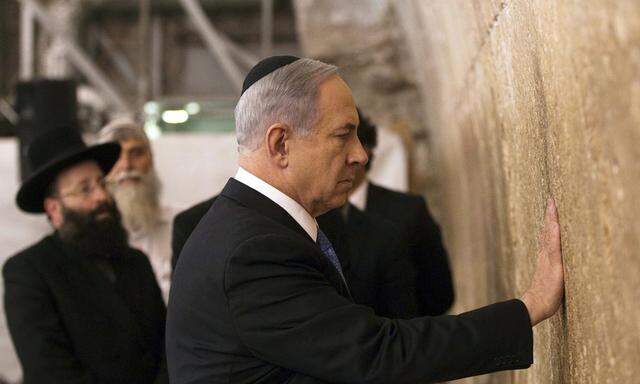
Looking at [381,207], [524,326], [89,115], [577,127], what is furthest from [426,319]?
[89,115]

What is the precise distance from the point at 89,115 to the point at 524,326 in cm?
850

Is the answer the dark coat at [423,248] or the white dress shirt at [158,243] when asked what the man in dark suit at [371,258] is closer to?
the dark coat at [423,248]

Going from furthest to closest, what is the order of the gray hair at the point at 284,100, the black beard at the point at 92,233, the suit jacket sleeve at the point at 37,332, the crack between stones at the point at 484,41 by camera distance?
the black beard at the point at 92,233 → the suit jacket sleeve at the point at 37,332 → the crack between stones at the point at 484,41 → the gray hair at the point at 284,100

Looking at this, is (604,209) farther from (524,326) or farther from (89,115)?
(89,115)

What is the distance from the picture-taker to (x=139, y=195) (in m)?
4.64

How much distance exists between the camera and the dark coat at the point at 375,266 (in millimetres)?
2895

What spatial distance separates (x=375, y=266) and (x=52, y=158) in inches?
56.7

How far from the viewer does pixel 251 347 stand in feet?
5.77

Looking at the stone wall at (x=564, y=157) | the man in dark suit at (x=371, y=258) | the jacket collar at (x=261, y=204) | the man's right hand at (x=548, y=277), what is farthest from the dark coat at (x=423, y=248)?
the jacket collar at (x=261, y=204)

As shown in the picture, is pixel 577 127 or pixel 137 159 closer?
pixel 577 127

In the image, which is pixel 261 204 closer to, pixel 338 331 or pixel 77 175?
pixel 338 331

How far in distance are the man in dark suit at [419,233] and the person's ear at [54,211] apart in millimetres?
1057

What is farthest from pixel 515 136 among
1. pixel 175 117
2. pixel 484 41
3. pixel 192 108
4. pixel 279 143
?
pixel 192 108

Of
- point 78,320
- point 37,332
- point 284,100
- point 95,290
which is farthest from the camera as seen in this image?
point 95,290
